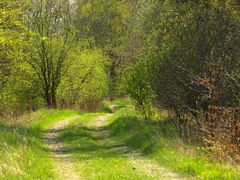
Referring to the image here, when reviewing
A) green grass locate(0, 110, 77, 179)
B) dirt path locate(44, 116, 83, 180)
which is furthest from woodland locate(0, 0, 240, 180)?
dirt path locate(44, 116, 83, 180)

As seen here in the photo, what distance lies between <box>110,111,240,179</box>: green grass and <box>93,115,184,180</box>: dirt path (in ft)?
0.88

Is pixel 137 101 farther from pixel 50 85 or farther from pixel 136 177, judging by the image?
pixel 50 85

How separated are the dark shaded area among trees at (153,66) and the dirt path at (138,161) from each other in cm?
163

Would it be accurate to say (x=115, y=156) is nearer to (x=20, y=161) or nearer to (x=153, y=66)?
(x=20, y=161)

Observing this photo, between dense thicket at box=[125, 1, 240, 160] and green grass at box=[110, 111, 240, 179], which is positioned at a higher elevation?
dense thicket at box=[125, 1, 240, 160]

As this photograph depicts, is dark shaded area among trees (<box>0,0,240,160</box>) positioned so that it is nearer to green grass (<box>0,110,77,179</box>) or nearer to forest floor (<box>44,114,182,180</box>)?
forest floor (<box>44,114,182,180</box>)

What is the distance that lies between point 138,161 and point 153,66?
731 cm

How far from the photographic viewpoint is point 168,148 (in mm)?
15805

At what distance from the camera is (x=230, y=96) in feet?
55.3

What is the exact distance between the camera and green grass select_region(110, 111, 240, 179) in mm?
11920

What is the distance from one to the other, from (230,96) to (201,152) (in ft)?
10.6

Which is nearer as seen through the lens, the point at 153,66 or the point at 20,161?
the point at 20,161

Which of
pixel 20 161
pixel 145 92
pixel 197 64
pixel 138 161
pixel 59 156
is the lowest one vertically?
pixel 138 161

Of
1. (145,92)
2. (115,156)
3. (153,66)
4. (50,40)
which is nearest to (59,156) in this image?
(115,156)
